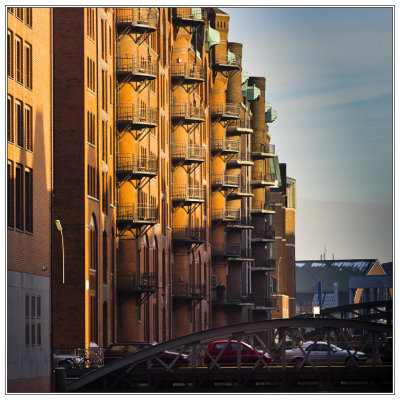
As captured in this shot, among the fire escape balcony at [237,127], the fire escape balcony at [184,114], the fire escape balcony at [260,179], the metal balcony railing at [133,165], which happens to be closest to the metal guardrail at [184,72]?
the fire escape balcony at [184,114]

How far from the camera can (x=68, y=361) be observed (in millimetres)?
56344

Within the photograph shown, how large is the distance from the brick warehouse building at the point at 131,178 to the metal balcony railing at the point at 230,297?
6.2 inches

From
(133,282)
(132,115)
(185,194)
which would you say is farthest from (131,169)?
(185,194)

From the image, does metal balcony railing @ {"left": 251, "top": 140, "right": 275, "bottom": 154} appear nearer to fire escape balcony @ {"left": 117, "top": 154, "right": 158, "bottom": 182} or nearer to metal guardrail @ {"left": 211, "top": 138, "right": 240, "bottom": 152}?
metal guardrail @ {"left": 211, "top": 138, "right": 240, "bottom": 152}

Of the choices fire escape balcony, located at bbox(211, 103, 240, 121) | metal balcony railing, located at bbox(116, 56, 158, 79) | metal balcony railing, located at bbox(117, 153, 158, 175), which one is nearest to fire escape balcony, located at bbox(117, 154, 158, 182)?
metal balcony railing, located at bbox(117, 153, 158, 175)

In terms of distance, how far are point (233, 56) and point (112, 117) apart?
127 ft

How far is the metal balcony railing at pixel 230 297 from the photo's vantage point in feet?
333

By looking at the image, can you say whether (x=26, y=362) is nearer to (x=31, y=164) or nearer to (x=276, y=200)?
(x=31, y=164)

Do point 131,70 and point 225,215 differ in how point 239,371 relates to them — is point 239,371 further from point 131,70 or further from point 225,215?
point 225,215

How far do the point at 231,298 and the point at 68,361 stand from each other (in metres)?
48.7

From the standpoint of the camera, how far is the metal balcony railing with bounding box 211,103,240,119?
103375 mm

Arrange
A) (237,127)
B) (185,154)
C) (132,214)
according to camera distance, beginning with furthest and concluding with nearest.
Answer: (237,127), (185,154), (132,214)

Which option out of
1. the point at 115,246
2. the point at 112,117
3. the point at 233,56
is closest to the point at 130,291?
the point at 115,246

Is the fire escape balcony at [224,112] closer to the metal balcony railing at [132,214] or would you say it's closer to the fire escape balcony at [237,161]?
the fire escape balcony at [237,161]
